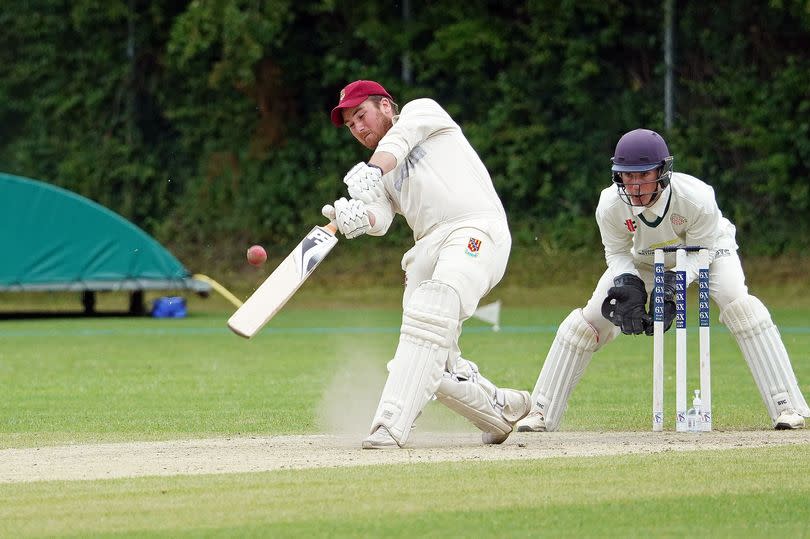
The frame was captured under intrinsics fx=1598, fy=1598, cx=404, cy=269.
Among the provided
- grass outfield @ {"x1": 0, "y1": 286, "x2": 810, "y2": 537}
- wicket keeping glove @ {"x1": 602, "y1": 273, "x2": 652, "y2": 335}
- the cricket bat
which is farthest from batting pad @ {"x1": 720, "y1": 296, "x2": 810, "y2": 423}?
the cricket bat

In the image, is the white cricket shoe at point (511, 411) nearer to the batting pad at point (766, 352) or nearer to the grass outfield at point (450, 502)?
the grass outfield at point (450, 502)

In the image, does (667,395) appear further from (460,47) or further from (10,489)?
(460,47)

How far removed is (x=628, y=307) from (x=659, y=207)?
577 millimetres

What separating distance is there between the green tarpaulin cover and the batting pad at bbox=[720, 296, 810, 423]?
16554mm

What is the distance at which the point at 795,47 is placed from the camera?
28.2 meters

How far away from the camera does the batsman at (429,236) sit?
7859 mm

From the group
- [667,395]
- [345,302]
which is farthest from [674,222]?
[345,302]

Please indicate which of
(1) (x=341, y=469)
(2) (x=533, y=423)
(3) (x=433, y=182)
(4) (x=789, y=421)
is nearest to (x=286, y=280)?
(3) (x=433, y=182)

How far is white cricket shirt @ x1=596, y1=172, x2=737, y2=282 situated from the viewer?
8.83 meters

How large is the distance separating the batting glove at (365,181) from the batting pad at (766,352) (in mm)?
2503

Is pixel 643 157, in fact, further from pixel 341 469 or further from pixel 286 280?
pixel 341 469

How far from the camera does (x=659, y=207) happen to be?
880 cm

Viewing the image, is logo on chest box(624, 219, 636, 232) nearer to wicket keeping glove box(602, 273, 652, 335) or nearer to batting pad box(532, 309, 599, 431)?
wicket keeping glove box(602, 273, 652, 335)

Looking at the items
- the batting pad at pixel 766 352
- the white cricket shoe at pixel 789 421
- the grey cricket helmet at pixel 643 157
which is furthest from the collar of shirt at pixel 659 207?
the white cricket shoe at pixel 789 421
